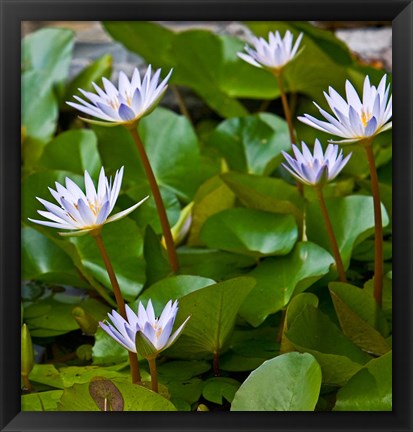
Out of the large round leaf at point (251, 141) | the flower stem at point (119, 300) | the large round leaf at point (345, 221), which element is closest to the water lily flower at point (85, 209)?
the flower stem at point (119, 300)

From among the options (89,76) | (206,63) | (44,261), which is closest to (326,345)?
(44,261)

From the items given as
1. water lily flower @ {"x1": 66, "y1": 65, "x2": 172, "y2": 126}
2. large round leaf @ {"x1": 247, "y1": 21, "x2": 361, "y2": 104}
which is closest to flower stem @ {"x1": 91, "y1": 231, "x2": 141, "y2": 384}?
water lily flower @ {"x1": 66, "y1": 65, "x2": 172, "y2": 126}

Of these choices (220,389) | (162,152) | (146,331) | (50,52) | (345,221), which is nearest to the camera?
(146,331)

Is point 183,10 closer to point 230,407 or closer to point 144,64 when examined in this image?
point 230,407

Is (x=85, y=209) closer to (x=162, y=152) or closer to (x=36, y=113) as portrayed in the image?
(x=162, y=152)

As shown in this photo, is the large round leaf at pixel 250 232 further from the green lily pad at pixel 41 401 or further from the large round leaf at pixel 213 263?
the green lily pad at pixel 41 401
